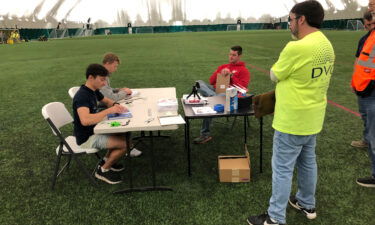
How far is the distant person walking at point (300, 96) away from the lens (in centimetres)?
207

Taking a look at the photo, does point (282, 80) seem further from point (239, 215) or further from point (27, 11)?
point (27, 11)

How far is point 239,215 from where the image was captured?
9.49ft

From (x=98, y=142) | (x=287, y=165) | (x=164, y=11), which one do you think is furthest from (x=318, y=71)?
(x=164, y=11)

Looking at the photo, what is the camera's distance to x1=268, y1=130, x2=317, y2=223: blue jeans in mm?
2350

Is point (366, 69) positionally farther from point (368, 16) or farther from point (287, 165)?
point (287, 165)

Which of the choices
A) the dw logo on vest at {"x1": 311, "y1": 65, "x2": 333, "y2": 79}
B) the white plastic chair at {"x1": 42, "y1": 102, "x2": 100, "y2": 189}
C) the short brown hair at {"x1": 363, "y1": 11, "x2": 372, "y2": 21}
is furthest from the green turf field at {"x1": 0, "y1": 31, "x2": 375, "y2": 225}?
the short brown hair at {"x1": 363, "y1": 11, "x2": 372, "y2": 21}

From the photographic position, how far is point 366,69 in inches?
128

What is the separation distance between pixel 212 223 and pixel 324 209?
1161 millimetres

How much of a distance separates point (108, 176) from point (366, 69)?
127 inches

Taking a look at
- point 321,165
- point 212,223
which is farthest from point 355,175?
point 212,223

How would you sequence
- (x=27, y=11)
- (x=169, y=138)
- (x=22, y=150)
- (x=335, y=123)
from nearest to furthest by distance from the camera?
(x=22, y=150)
(x=169, y=138)
(x=335, y=123)
(x=27, y=11)

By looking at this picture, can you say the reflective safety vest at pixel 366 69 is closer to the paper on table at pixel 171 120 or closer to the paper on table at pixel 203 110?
the paper on table at pixel 203 110

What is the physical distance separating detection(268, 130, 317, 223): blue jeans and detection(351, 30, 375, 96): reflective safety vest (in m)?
1.31

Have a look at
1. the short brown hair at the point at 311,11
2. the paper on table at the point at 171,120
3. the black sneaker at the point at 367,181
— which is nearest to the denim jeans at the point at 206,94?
the paper on table at the point at 171,120
